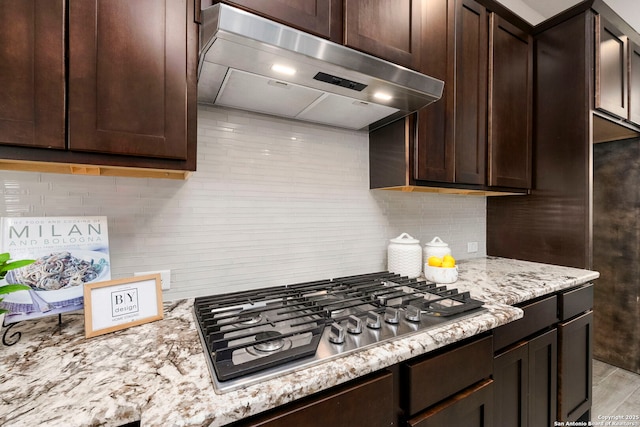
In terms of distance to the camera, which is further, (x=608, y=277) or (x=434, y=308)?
(x=608, y=277)

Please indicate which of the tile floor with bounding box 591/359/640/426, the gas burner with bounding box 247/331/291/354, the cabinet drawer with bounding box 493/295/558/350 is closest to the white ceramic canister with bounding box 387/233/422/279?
the cabinet drawer with bounding box 493/295/558/350

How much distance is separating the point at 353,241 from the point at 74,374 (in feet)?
4.27

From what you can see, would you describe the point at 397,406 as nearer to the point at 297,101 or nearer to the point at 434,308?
the point at 434,308

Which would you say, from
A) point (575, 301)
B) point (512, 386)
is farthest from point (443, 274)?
point (575, 301)

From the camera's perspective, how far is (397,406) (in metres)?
0.87

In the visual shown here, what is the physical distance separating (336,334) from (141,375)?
0.50 meters

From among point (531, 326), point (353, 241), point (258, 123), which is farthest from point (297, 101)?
point (531, 326)

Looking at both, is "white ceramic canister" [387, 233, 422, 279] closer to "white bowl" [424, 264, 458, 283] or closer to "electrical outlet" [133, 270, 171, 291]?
"white bowl" [424, 264, 458, 283]

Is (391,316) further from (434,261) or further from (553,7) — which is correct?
(553,7)

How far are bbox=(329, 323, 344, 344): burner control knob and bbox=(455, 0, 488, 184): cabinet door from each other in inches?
46.1

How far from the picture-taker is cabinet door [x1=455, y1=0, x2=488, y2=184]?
5.29 ft

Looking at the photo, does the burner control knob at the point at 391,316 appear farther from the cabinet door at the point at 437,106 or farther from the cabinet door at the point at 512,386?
the cabinet door at the point at 437,106

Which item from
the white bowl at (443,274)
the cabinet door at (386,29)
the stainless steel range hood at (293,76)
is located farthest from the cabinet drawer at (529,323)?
the cabinet door at (386,29)

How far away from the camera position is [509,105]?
6.14ft
